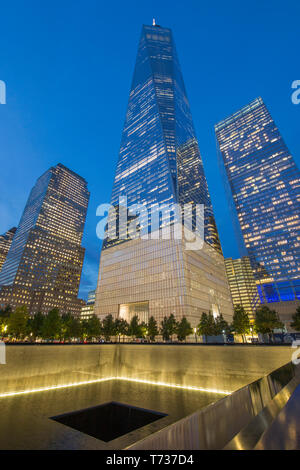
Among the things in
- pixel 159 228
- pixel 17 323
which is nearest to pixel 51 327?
pixel 17 323

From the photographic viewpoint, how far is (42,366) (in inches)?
1192

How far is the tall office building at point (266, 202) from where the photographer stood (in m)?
127

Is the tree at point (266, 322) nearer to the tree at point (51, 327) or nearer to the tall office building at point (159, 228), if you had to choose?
the tall office building at point (159, 228)

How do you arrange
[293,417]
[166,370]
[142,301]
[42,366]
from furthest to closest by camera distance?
[142,301] → [166,370] → [42,366] → [293,417]

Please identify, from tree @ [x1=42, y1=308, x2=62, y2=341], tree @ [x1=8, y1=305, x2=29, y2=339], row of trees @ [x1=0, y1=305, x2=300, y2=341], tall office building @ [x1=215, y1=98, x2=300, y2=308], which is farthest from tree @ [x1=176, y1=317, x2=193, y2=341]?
tall office building @ [x1=215, y1=98, x2=300, y2=308]

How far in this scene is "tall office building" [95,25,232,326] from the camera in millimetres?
82375

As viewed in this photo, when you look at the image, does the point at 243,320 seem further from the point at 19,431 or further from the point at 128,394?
the point at 19,431

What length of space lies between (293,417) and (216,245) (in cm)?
11498

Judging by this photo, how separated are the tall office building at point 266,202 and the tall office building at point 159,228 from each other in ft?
116

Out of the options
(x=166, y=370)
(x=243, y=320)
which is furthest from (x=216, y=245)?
(x=166, y=370)

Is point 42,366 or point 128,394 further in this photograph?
point 42,366

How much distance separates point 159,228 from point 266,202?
89521mm

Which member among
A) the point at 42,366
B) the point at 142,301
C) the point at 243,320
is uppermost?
the point at 142,301

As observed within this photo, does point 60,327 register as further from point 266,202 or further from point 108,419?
point 266,202
